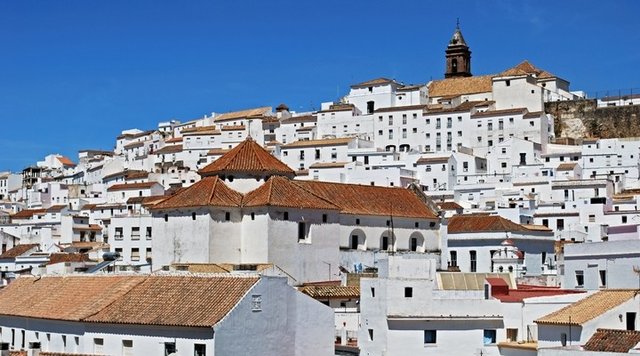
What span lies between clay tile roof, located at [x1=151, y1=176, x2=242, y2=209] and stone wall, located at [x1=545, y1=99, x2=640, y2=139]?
52.8 m

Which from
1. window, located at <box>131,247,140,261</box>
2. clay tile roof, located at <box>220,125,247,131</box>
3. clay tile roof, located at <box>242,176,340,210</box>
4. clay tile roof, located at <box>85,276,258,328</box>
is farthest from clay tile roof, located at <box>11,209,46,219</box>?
clay tile roof, located at <box>85,276,258,328</box>

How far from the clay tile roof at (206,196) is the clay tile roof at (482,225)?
15.0 metres

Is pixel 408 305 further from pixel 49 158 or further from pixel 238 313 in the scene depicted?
pixel 49 158

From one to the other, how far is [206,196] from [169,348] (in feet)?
62.4

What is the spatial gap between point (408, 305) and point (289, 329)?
13.5 feet

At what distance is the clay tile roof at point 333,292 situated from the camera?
135ft

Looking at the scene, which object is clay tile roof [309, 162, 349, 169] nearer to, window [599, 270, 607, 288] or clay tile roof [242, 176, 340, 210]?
clay tile roof [242, 176, 340, 210]

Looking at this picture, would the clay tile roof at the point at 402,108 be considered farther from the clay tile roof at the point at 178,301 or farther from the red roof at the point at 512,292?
the clay tile roof at the point at 178,301

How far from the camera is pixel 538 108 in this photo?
308 ft

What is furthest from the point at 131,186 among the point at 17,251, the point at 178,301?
the point at 178,301

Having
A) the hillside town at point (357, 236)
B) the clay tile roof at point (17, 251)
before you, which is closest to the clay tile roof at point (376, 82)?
the hillside town at point (357, 236)

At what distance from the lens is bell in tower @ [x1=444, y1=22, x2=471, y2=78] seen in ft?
381

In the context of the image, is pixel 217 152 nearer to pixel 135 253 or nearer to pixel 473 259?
pixel 135 253

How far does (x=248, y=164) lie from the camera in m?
50.8
